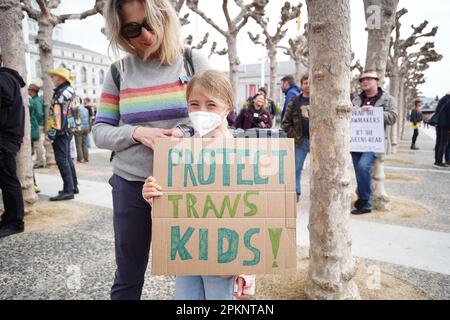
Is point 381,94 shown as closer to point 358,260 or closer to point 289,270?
point 358,260

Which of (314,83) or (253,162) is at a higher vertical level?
(314,83)

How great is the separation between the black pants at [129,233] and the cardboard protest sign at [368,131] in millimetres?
3805

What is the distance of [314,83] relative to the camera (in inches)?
92.7

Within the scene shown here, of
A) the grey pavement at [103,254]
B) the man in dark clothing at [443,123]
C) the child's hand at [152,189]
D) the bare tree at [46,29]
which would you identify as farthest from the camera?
the man in dark clothing at [443,123]

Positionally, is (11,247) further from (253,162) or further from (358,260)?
(358,260)

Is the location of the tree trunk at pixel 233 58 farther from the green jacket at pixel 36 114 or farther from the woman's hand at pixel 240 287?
the woman's hand at pixel 240 287

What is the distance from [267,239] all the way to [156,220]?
467 mm

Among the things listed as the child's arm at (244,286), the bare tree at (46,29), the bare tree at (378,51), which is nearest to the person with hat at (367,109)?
the bare tree at (378,51)

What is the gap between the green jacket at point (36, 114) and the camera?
786 cm

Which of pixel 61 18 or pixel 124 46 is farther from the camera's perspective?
pixel 61 18

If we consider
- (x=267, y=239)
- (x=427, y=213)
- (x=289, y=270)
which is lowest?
(x=427, y=213)

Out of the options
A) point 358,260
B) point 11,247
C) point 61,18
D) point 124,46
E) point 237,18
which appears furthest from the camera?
point 237,18

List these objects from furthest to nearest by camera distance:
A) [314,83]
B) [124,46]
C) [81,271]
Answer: [81,271], [314,83], [124,46]

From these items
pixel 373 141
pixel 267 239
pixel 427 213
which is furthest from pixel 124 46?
pixel 427 213
